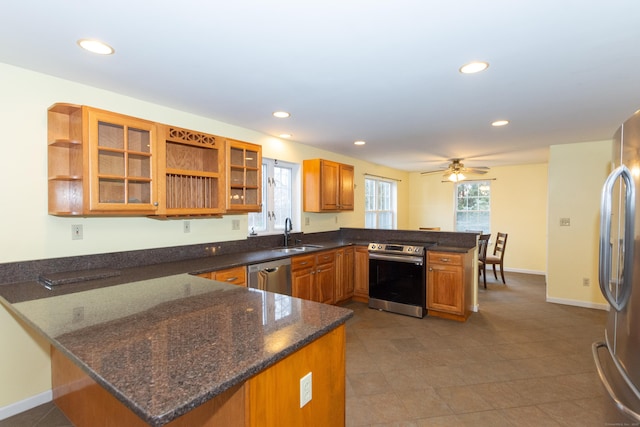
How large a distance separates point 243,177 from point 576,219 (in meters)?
4.57

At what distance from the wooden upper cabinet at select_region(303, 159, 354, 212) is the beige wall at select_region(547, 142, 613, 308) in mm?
3092

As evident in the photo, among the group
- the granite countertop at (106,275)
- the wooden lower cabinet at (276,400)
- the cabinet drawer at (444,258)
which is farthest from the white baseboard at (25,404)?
the cabinet drawer at (444,258)

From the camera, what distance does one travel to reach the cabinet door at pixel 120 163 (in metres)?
2.22

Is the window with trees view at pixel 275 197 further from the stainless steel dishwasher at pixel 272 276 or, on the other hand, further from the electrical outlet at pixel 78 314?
the electrical outlet at pixel 78 314

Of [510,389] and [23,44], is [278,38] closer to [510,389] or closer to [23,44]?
[23,44]

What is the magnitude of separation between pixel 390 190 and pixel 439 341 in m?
4.54

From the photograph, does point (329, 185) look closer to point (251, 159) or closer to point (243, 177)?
point (251, 159)

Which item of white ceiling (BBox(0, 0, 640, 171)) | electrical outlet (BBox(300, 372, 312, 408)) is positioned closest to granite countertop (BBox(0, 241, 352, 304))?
white ceiling (BBox(0, 0, 640, 171))

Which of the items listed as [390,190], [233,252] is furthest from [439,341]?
[390,190]

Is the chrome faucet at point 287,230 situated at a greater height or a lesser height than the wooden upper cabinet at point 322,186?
lesser

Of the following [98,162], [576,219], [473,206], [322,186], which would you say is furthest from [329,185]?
[473,206]

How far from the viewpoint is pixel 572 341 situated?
3.29 metres

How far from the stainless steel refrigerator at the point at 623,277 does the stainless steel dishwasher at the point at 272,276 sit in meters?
2.50

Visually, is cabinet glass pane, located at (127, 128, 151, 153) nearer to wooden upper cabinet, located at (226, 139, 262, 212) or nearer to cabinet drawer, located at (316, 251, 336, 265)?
wooden upper cabinet, located at (226, 139, 262, 212)
